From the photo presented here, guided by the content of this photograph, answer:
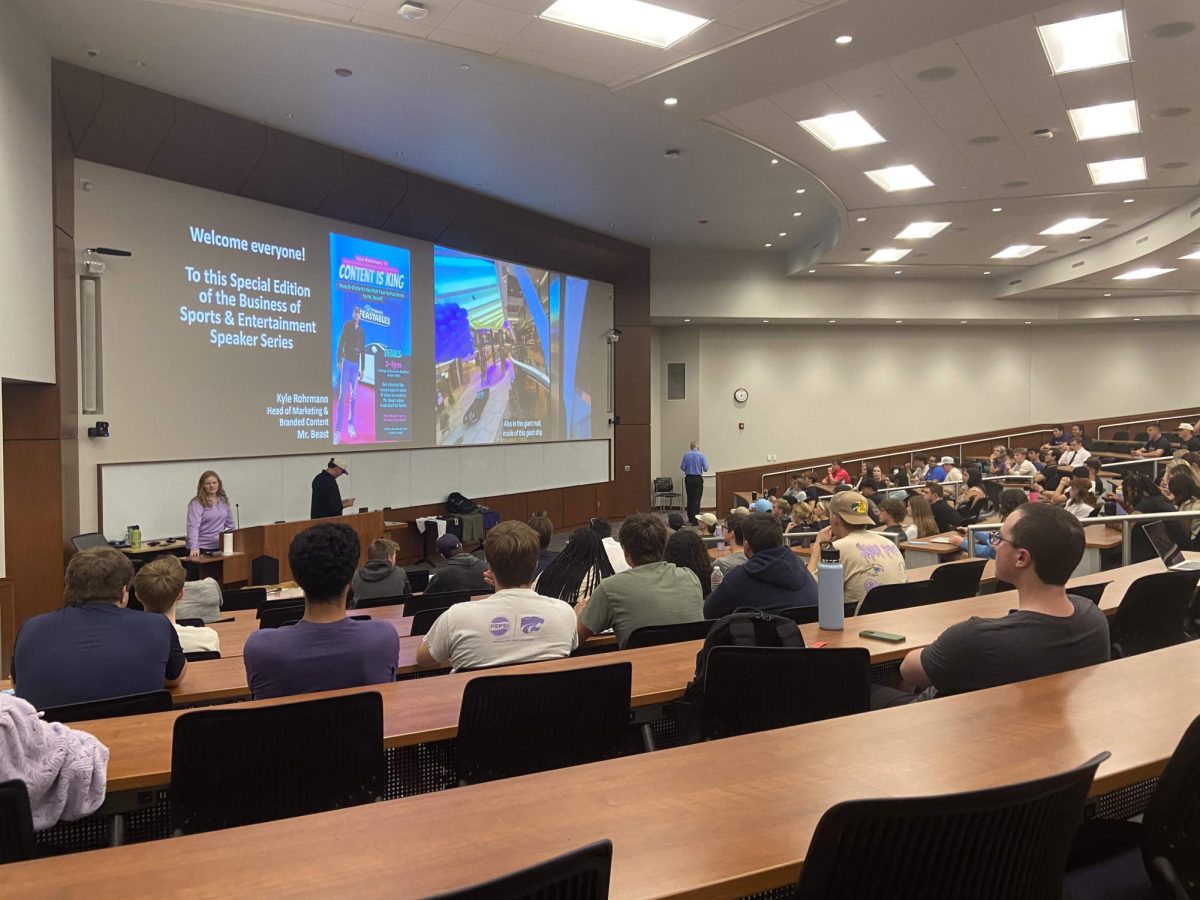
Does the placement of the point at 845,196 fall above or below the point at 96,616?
above

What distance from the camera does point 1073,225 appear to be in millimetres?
13000

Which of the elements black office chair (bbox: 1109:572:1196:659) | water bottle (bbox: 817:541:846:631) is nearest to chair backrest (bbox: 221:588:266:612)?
water bottle (bbox: 817:541:846:631)

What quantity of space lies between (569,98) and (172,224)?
4184 millimetres

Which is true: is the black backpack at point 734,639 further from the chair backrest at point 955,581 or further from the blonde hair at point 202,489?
the blonde hair at point 202,489

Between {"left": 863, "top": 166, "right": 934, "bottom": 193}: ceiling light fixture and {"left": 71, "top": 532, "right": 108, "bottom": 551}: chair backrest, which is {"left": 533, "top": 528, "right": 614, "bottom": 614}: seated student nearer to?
{"left": 71, "top": 532, "right": 108, "bottom": 551}: chair backrest

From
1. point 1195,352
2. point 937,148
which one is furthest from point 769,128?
point 1195,352

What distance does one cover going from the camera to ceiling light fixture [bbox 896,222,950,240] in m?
12.9

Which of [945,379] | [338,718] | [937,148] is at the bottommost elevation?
[338,718]

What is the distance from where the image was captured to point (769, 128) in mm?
8914

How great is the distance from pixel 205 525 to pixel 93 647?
6.18 m

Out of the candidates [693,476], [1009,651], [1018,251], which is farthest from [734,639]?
[1018,251]

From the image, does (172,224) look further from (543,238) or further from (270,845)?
(270,845)

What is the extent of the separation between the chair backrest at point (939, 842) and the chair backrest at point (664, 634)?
2025 millimetres

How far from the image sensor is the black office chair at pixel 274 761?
6.68 feet
